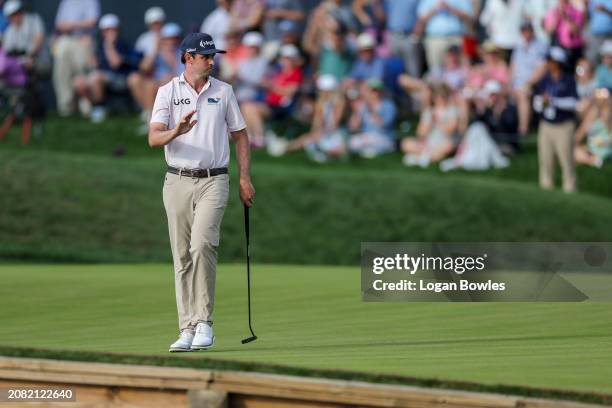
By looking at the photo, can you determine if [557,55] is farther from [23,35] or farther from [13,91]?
[13,91]

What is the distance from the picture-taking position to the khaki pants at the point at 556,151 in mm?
20156

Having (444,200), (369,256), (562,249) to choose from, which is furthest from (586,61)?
(369,256)

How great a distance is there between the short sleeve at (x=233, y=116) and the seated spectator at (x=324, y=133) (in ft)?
43.6

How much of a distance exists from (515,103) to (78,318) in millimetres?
11679

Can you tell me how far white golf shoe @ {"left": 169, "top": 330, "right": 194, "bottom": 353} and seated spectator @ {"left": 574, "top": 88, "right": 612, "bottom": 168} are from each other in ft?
41.5

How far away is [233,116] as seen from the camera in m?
8.98

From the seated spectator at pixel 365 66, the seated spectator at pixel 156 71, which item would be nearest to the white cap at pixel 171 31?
the seated spectator at pixel 156 71

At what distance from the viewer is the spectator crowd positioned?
21.2 m

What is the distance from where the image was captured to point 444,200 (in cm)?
2083

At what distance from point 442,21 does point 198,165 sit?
46.6 feet

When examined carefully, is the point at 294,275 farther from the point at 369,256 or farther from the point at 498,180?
the point at 498,180

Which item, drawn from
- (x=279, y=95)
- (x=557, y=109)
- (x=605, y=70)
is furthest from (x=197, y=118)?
(x=279, y=95)

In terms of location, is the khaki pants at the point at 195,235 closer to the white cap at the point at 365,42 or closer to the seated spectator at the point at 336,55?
the white cap at the point at 365,42

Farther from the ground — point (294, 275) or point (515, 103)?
point (515, 103)
